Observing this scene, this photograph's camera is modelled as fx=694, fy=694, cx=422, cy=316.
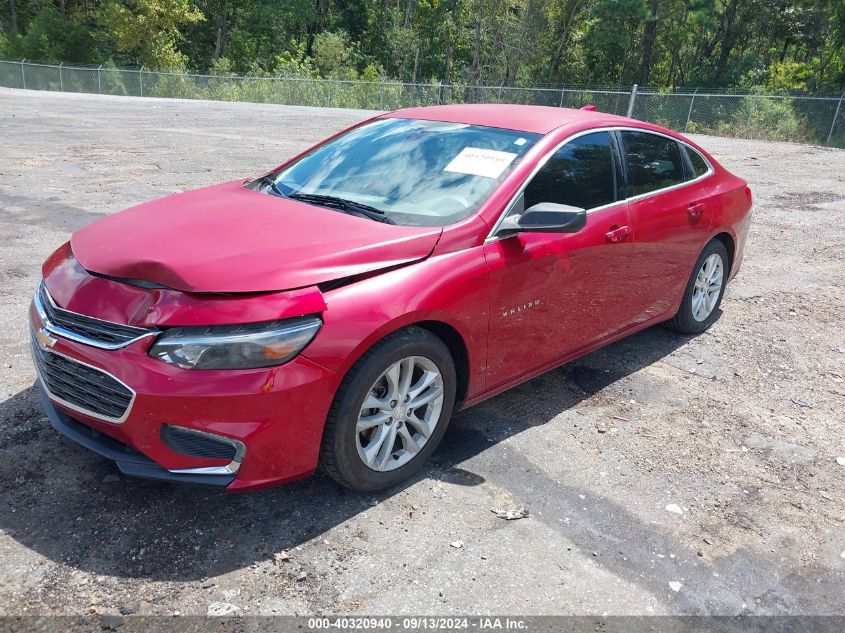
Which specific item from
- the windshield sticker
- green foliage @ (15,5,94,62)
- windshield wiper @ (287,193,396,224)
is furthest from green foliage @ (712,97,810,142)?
green foliage @ (15,5,94,62)

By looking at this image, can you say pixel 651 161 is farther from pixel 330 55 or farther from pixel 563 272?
pixel 330 55

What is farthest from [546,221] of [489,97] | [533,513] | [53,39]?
[53,39]

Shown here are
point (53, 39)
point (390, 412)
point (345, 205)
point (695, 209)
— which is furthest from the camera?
point (53, 39)

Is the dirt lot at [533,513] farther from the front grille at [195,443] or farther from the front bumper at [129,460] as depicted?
the front grille at [195,443]

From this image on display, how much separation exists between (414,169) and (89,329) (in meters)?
1.85

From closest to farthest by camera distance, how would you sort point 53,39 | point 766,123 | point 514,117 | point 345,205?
1. point 345,205
2. point 514,117
3. point 766,123
4. point 53,39

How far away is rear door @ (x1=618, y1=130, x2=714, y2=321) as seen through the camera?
175 inches

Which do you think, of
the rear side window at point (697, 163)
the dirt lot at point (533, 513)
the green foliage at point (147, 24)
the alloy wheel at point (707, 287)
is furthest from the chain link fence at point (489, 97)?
the dirt lot at point (533, 513)

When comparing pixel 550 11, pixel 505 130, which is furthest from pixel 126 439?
pixel 550 11

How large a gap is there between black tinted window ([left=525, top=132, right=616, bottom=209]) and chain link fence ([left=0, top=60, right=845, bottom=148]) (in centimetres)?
2264

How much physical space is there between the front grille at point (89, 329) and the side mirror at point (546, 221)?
1778mm

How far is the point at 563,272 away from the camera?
384 centimetres

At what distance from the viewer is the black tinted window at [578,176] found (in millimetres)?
3777

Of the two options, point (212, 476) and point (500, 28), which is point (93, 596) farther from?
point (500, 28)
